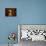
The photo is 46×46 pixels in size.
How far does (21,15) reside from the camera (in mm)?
3934

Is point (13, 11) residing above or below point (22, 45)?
above

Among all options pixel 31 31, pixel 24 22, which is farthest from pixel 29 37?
pixel 24 22

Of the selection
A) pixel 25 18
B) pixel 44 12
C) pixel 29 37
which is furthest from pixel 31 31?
pixel 44 12

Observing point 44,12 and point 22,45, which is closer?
point 22,45

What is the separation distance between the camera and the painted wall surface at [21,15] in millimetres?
3897

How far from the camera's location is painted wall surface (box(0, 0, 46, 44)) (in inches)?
153

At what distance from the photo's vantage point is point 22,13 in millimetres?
3934

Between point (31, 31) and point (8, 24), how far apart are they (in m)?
0.72

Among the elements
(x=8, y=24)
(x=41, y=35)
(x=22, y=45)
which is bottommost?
(x=22, y=45)

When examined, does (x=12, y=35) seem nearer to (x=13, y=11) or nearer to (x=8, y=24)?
(x=8, y=24)

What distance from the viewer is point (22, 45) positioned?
3688mm

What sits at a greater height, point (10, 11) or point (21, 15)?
point (10, 11)

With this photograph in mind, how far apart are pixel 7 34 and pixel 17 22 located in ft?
1.53

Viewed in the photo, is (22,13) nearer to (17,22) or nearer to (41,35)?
(17,22)
